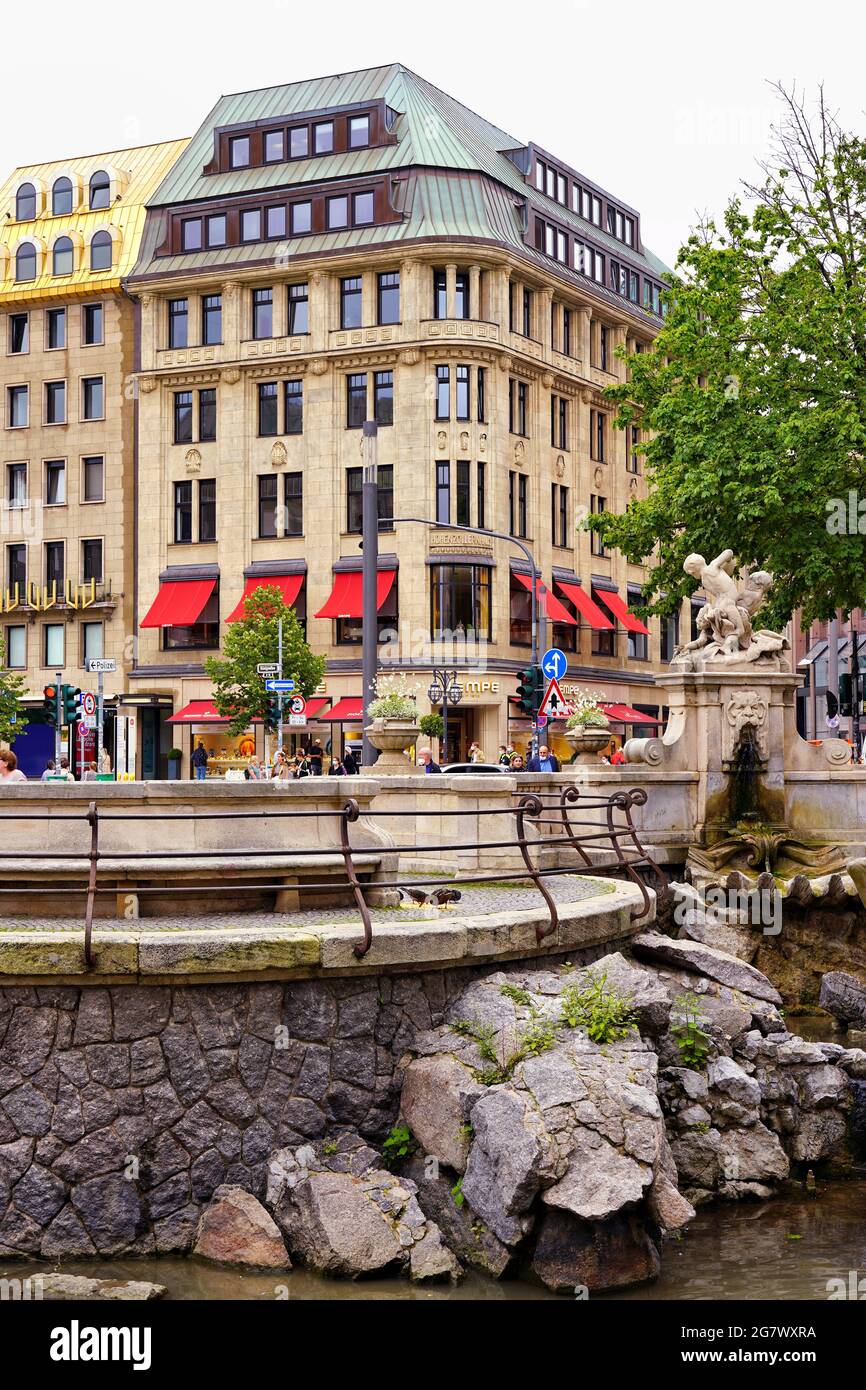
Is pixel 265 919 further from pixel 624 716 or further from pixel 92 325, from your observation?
pixel 92 325

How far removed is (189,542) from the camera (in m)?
54.8

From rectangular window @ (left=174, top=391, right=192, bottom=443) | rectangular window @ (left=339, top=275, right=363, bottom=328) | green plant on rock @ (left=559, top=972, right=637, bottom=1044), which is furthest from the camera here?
rectangular window @ (left=174, top=391, right=192, bottom=443)

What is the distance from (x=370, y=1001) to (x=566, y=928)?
1774mm

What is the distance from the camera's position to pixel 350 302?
52594 millimetres

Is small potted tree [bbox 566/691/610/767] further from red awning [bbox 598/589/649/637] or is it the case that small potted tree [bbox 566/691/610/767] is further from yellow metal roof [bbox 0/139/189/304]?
yellow metal roof [bbox 0/139/189/304]

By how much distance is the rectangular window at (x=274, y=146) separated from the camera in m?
54.7

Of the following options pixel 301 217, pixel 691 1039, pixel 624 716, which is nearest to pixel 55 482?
pixel 301 217

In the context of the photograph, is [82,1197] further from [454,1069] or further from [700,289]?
[700,289]

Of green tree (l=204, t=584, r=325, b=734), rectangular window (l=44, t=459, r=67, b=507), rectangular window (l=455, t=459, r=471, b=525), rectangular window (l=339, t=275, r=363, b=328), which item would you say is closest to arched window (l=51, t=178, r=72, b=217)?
rectangular window (l=44, t=459, r=67, b=507)

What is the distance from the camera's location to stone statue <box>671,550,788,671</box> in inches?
860

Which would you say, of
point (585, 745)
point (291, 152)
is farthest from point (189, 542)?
point (585, 745)

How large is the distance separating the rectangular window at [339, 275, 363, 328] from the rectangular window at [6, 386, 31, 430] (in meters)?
13.3
